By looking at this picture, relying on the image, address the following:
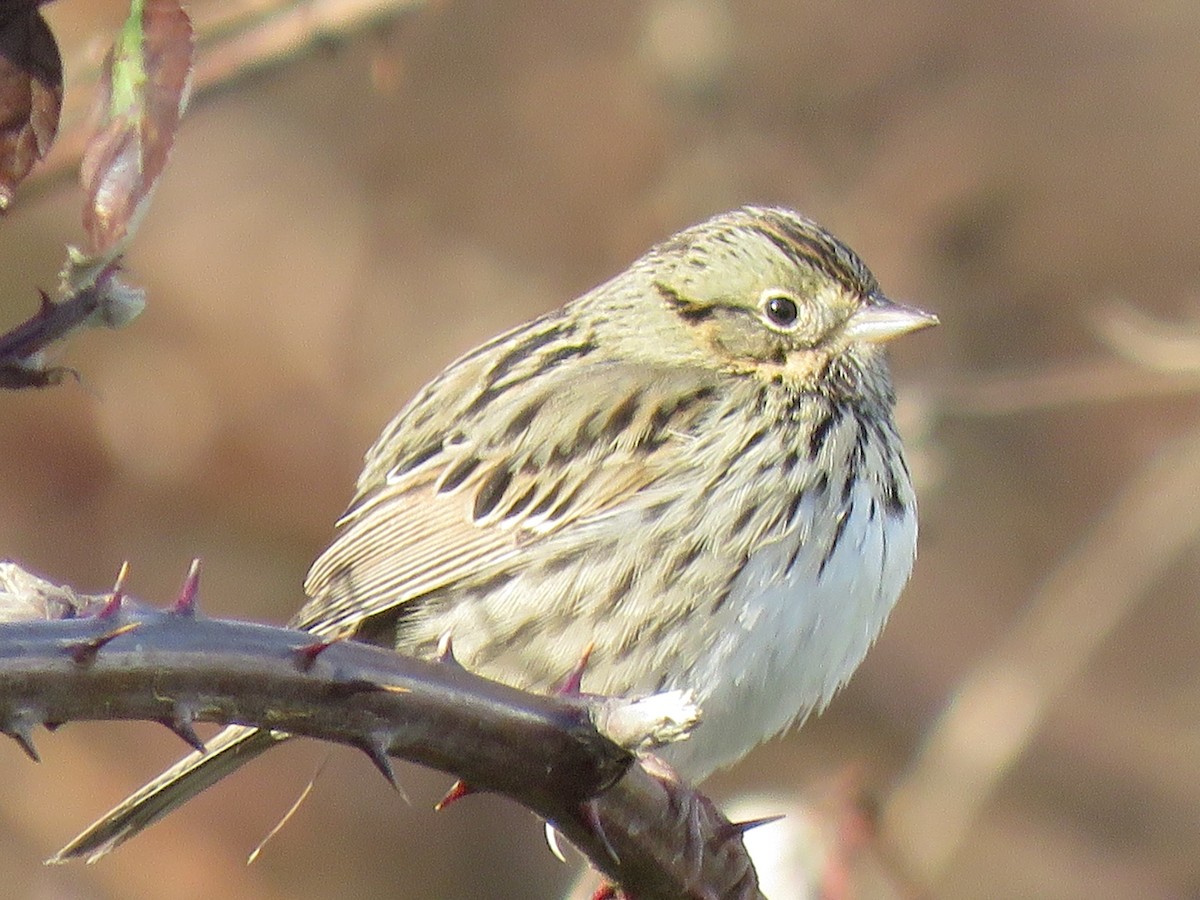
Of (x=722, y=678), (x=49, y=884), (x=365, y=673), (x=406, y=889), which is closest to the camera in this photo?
(x=365, y=673)

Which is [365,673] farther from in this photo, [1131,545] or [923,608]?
[923,608]

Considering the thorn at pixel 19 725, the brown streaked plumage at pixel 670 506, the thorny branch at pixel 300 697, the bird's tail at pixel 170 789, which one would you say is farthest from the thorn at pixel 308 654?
the brown streaked plumage at pixel 670 506

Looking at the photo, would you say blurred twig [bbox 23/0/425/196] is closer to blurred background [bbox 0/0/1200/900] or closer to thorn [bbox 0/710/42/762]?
blurred background [bbox 0/0/1200/900]

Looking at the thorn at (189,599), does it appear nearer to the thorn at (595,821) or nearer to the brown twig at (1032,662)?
the thorn at (595,821)

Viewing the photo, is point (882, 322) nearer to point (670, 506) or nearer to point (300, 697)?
point (670, 506)

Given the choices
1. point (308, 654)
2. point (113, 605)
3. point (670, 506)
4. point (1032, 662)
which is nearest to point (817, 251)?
point (670, 506)

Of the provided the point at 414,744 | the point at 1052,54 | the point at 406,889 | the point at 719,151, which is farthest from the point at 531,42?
the point at 414,744
